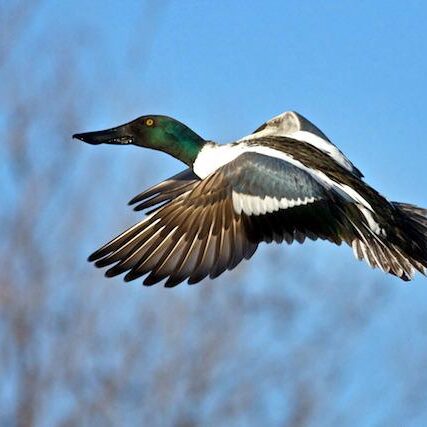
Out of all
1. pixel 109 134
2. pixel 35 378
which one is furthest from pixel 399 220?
pixel 35 378

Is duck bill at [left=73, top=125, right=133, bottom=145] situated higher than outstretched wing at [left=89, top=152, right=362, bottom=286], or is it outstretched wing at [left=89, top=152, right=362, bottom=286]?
duck bill at [left=73, top=125, right=133, bottom=145]

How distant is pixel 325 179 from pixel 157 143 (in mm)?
977

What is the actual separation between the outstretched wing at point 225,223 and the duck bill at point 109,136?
799mm

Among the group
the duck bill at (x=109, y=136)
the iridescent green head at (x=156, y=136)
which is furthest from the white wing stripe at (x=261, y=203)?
the duck bill at (x=109, y=136)

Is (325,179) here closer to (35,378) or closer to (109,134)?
(109,134)

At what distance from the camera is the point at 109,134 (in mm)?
7945

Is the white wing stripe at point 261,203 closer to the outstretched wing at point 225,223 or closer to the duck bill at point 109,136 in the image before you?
the outstretched wing at point 225,223

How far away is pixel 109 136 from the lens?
7941mm

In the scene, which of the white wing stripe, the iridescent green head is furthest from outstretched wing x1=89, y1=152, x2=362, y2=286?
the iridescent green head

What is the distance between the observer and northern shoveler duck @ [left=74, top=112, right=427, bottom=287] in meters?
7.02

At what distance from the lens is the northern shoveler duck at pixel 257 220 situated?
276 inches

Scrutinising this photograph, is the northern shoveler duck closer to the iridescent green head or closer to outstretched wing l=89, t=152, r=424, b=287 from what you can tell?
outstretched wing l=89, t=152, r=424, b=287

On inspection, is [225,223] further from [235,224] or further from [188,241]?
[188,241]

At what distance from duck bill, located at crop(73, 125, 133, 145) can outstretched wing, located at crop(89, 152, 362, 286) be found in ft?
2.62
